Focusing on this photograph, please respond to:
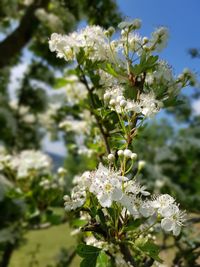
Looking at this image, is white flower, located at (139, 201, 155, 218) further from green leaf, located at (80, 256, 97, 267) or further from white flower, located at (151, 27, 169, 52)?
white flower, located at (151, 27, 169, 52)

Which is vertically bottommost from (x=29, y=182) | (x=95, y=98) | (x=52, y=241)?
(x=95, y=98)

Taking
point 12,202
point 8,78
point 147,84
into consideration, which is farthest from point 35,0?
point 147,84

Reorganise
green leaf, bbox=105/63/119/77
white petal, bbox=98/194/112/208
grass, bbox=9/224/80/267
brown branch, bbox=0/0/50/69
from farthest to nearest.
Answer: grass, bbox=9/224/80/267, brown branch, bbox=0/0/50/69, green leaf, bbox=105/63/119/77, white petal, bbox=98/194/112/208

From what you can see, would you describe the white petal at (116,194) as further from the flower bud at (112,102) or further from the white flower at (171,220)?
the flower bud at (112,102)

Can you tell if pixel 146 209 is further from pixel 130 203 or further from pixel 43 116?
pixel 43 116

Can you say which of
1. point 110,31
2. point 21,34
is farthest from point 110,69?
point 21,34

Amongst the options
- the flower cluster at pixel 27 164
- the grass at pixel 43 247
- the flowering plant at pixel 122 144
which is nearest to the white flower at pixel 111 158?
the flowering plant at pixel 122 144

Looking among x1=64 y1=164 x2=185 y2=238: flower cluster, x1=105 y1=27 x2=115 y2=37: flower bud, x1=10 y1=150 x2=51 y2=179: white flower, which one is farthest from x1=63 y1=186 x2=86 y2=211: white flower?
x1=10 y1=150 x2=51 y2=179: white flower

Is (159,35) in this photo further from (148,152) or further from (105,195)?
(148,152)
